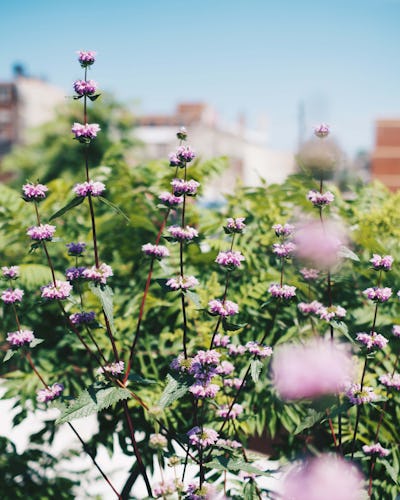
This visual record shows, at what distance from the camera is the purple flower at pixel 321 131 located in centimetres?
159

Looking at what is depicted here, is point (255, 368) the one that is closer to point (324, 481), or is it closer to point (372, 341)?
point (372, 341)

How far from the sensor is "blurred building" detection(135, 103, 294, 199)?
41781mm

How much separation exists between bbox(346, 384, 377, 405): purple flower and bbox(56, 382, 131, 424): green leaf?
2.21 feet

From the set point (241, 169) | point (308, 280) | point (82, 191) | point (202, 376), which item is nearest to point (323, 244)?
point (308, 280)

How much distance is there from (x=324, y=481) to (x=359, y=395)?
0.36 meters

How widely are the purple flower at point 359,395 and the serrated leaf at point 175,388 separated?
19.6 inches

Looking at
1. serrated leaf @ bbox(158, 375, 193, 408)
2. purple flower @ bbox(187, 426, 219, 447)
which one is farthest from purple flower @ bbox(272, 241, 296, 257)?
purple flower @ bbox(187, 426, 219, 447)

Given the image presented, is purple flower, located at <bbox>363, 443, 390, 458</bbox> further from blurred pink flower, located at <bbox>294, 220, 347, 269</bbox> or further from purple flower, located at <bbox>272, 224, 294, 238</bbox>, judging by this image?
purple flower, located at <bbox>272, 224, 294, 238</bbox>

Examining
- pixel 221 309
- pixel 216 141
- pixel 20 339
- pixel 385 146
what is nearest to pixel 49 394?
pixel 20 339

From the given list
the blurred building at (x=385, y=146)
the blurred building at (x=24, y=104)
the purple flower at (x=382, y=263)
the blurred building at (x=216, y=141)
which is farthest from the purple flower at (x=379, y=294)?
the blurred building at (x=24, y=104)

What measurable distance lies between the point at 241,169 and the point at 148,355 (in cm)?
4345

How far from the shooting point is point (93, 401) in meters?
1.50

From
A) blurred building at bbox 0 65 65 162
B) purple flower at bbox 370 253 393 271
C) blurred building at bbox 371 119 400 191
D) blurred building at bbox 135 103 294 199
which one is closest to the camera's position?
purple flower at bbox 370 253 393 271

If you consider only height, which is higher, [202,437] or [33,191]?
[33,191]
